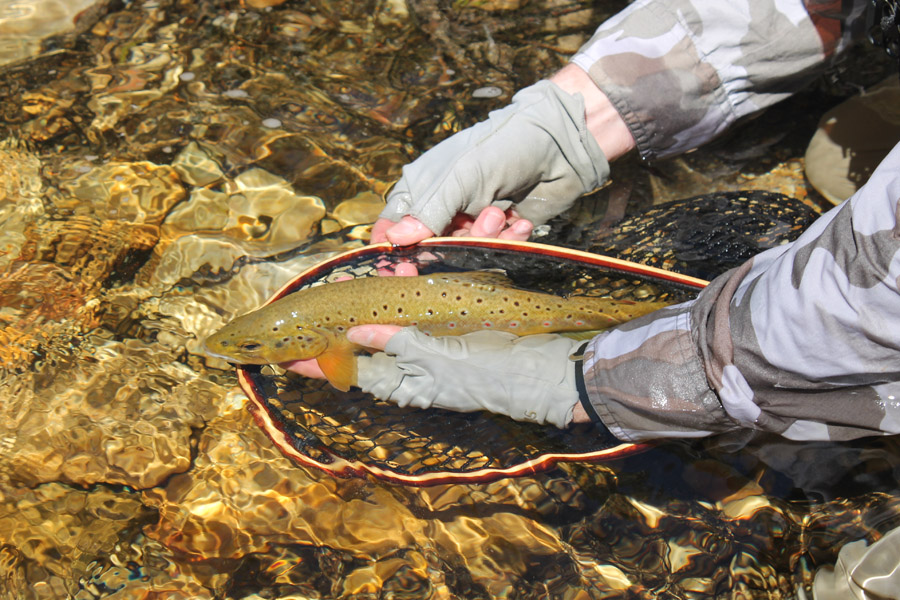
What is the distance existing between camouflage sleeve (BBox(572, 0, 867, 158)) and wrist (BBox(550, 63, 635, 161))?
0.15 feet

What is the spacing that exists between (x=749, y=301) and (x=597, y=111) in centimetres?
168

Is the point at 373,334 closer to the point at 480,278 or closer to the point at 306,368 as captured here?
the point at 306,368

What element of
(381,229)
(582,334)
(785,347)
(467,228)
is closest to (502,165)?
(467,228)

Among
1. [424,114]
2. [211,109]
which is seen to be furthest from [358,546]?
[211,109]

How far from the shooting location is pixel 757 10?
3367 mm

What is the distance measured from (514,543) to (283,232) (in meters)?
2.52

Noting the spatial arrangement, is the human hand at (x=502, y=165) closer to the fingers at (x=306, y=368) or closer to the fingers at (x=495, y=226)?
the fingers at (x=495, y=226)

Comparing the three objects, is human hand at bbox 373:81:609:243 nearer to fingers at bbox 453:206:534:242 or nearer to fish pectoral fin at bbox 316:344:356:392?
fingers at bbox 453:206:534:242

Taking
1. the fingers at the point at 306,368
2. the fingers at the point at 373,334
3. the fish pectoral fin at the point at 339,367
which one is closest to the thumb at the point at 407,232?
the fingers at the point at 373,334

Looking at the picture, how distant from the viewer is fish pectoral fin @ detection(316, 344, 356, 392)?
11.0 feet

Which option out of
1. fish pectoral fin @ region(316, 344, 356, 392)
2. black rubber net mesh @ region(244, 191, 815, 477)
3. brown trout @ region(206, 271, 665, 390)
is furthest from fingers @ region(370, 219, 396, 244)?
fish pectoral fin @ region(316, 344, 356, 392)

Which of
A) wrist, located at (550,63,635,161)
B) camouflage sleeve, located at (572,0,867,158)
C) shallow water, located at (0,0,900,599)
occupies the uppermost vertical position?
camouflage sleeve, located at (572,0,867,158)

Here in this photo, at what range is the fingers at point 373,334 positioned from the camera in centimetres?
334

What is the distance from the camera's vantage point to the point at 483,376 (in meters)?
3.14
